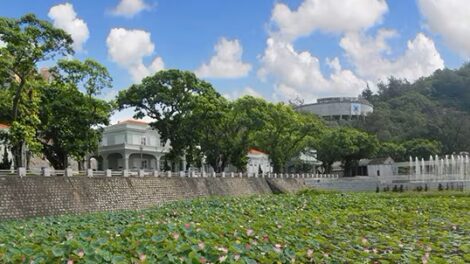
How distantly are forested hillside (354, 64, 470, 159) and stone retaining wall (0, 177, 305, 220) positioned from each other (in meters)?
41.0

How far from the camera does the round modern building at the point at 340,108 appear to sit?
373 feet

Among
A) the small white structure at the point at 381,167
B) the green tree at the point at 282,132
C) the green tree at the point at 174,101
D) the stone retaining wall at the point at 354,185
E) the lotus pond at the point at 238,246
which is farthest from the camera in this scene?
the small white structure at the point at 381,167

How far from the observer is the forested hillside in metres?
77.1

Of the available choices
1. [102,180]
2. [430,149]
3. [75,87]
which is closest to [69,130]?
[75,87]

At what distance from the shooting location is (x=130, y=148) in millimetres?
52875

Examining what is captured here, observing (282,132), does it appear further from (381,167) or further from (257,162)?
(381,167)

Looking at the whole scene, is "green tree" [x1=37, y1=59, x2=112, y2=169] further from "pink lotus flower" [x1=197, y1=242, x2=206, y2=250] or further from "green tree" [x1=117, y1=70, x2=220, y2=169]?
"pink lotus flower" [x1=197, y1=242, x2=206, y2=250]

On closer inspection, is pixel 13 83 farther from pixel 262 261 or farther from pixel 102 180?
pixel 262 261

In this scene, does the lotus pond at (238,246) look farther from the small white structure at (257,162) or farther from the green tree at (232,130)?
the small white structure at (257,162)

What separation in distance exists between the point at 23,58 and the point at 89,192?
7.68 m

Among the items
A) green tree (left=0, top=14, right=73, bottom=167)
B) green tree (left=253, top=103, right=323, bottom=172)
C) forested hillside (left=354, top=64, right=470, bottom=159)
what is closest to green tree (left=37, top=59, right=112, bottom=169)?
green tree (left=0, top=14, right=73, bottom=167)

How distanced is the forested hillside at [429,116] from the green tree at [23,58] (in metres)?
52.7

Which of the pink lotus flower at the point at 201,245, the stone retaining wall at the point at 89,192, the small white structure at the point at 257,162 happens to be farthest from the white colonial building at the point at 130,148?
the pink lotus flower at the point at 201,245

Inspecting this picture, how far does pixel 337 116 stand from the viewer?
381ft
